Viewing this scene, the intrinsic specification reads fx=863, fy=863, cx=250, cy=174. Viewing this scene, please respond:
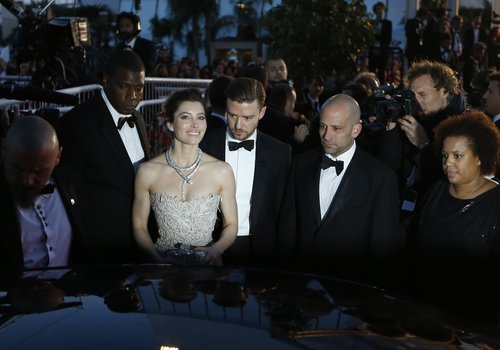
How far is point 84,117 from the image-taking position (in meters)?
5.37

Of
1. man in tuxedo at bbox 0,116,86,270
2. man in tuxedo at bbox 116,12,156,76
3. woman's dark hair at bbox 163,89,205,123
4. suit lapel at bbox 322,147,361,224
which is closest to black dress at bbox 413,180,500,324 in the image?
suit lapel at bbox 322,147,361,224

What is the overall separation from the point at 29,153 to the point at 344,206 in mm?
1986

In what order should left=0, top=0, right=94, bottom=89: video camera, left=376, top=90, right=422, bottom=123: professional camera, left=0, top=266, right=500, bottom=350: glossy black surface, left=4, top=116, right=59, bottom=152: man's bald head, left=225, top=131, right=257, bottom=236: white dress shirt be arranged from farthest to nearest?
1. left=0, top=0, right=94, bottom=89: video camera
2. left=376, top=90, right=422, bottom=123: professional camera
3. left=225, top=131, right=257, bottom=236: white dress shirt
4. left=4, top=116, right=59, bottom=152: man's bald head
5. left=0, top=266, right=500, bottom=350: glossy black surface

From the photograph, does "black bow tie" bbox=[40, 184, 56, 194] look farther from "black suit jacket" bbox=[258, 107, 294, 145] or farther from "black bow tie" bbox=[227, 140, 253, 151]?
"black suit jacket" bbox=[258, 107, 294, 145]

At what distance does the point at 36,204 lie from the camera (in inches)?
156

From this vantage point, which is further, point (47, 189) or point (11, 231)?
point (47, 189)

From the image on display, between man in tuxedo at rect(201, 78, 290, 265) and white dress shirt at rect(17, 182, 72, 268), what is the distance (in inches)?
58.7

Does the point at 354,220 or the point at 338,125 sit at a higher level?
the point at 338,125

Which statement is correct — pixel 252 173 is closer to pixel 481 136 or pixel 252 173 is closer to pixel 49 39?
pixel 481 136

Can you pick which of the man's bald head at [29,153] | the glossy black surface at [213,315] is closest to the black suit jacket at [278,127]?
the man's bald head at [29,153]

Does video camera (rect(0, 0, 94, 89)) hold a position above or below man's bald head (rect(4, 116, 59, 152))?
above

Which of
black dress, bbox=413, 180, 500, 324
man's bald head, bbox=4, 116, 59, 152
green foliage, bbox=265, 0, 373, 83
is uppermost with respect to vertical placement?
green foliage, bbox=265, 0, 373, 83

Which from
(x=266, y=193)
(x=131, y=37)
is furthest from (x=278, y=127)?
(x=131, y=37)

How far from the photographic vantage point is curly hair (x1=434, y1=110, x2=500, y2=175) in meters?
4.88
